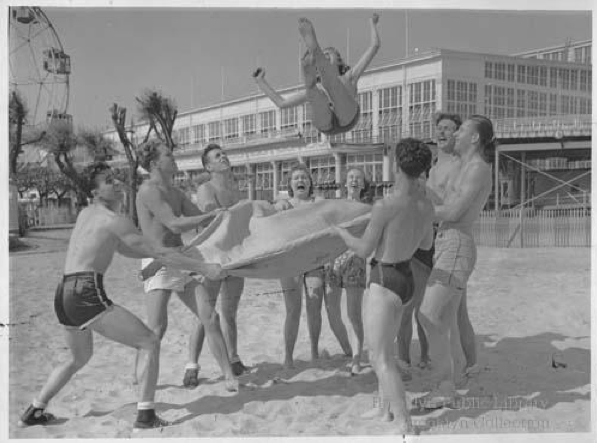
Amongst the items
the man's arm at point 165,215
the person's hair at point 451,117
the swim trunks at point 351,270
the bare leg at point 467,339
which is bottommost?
the bare leg at point 467,339

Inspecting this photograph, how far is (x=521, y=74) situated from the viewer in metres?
8.41

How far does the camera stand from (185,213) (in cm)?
438

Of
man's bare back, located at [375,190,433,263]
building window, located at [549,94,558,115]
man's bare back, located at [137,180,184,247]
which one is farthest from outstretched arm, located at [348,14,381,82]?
building window, located at [549,94,558,115]

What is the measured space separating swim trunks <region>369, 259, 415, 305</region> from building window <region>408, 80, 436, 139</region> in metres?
3.88

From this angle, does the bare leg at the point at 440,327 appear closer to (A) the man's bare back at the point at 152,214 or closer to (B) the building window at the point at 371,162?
(A) the man's bare back at the point at 152,214

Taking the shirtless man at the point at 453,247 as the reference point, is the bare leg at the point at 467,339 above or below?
below

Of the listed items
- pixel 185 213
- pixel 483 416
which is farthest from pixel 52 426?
pixel 483 416

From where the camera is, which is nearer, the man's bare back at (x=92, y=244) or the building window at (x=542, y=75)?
the man's bare back at (x=92, y=244)

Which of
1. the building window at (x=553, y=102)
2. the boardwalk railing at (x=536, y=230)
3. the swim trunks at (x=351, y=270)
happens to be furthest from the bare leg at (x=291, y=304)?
the boardwalk railing at (x=536, y=230)

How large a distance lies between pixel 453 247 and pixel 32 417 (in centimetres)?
319

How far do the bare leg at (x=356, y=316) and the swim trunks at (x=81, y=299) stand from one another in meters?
2.10

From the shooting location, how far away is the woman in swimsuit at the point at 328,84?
154 inches

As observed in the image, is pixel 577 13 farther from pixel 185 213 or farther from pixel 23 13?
pixel 23 13

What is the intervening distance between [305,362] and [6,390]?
8.33 ft
